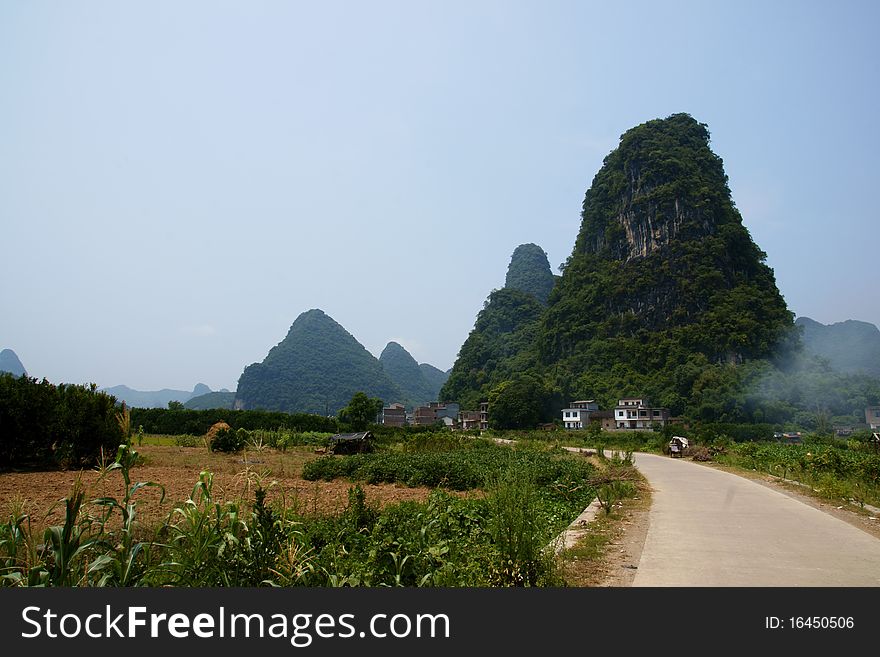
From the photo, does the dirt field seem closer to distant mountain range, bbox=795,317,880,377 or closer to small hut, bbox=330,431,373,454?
small hut, bbox=330,431,373,454

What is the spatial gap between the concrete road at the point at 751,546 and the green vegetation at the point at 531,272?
117198 millimetres

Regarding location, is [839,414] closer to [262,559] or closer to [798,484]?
[798,484]

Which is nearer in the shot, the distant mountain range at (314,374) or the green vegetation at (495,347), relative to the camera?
the green vegetation at (495,347)

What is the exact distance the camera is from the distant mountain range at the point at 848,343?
90750mm

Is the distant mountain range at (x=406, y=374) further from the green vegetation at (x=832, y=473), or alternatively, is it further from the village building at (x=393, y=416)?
the green vegetation at (x=832, y=473)

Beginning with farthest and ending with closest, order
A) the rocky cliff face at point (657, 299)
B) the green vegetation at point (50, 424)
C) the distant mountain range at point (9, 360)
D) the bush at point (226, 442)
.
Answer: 1. the distant mountain range at point (9, 360)
2. the rocky cliff face at point (657, 299)
3. the bush at point (226, 442)
4. the green vegetation at point (50, 424)

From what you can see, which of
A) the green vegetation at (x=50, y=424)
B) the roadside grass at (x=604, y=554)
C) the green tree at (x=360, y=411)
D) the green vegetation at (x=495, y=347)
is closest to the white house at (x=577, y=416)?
the green vegetation at (x=495, y=347)

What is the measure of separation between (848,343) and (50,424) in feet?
409

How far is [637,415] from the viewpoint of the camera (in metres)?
59.9

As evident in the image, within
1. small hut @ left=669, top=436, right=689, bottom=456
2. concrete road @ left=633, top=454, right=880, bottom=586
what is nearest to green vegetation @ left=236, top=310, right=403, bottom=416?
small hut @ left=669, top=436, right=689, bottom=456

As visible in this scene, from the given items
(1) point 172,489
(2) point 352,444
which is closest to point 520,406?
(2) point 352,444

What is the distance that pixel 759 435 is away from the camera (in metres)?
34.4

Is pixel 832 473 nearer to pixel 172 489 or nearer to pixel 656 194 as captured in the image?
pixel 172 489

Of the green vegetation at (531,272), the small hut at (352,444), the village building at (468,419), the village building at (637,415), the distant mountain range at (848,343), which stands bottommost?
the village building at (468,419)
